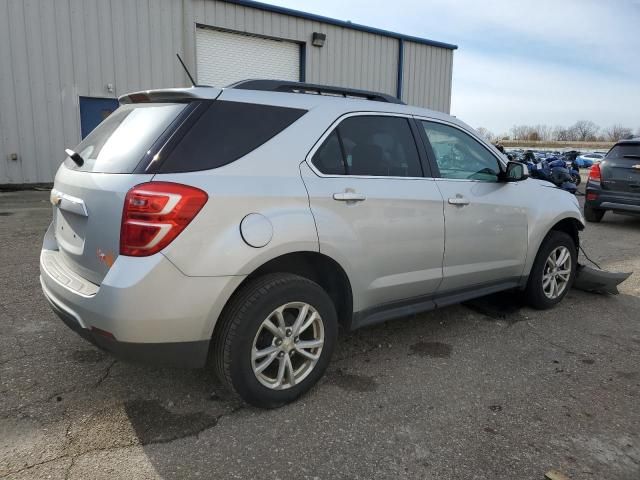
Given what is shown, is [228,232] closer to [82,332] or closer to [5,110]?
[82,332]

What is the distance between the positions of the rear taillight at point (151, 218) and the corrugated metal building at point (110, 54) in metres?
11.3

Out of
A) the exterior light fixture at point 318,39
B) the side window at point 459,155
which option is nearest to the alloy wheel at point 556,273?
the side window at point 459,155

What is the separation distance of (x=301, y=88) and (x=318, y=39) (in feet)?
41.6

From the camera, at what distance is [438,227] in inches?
143

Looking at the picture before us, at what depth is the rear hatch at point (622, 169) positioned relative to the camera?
31.6ft

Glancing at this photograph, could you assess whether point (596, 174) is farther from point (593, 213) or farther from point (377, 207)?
point (377, 207)

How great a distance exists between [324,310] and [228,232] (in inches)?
31.0

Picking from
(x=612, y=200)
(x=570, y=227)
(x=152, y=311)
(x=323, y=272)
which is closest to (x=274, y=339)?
(x=323, y=272)

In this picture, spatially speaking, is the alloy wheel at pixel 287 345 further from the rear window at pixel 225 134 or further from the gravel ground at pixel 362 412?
the rear window at pixel 225 134

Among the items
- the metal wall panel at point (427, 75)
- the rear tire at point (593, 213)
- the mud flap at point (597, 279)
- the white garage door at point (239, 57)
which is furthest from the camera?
the metal wall panel at point (427, 75)

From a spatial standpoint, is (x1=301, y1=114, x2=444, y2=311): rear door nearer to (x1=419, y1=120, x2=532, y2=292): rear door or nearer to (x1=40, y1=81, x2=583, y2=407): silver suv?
(x1=40, y1=81, x2=583, y2=407): silver suv

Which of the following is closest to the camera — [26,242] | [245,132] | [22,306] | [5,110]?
[245,132]

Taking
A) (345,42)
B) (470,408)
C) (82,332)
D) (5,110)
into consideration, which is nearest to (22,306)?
(82,332)

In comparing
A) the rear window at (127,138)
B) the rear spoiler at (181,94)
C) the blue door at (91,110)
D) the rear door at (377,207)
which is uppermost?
the blue door at (91,110)
